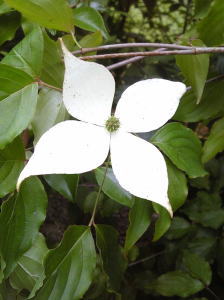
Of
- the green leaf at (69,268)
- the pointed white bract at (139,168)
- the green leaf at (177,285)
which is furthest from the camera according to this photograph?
the green leaf at (177,285)

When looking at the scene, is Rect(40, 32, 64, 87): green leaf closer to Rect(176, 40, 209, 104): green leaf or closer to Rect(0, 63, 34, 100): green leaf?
Rect(0, 63, 34, 100): green leaf

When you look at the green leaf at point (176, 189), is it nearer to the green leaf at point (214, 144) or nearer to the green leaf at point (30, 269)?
the green leaf at point (214, 144)

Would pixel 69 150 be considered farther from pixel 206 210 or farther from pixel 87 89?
pixel 206 210

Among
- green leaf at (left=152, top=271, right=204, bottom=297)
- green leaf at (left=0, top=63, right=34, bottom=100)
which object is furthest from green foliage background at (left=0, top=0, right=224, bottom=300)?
green leaf at (left=152, top=271, right=204, bottom=297)

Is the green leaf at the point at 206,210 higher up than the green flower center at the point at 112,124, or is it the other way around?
the green flower center at the point at 112,124

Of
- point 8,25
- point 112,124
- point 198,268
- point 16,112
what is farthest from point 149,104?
point 198,268

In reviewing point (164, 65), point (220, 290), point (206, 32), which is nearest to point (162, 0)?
point (164, 65)

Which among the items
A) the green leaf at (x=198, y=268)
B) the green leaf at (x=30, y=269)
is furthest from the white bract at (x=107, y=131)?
the green leaf at (x=198, y=268)
